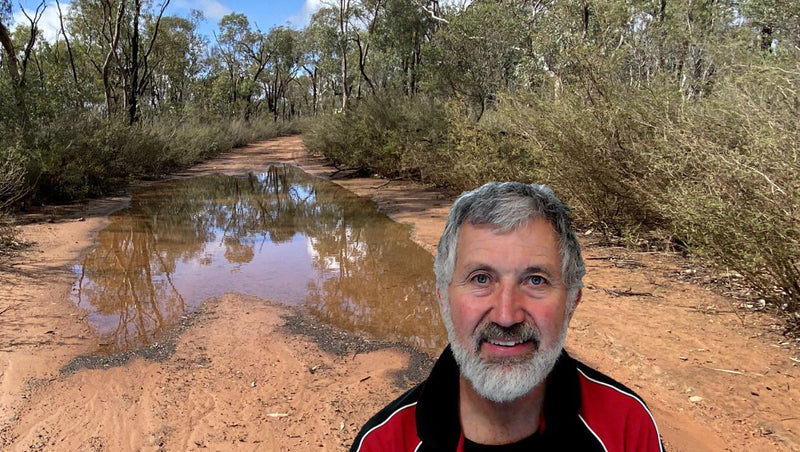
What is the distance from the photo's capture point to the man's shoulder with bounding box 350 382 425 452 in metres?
1.31

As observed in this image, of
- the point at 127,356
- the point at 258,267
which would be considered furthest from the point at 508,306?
the point at 258,267

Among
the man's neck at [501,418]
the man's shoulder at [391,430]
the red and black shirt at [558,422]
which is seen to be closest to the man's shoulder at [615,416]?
the red and black shirt at [558,422]

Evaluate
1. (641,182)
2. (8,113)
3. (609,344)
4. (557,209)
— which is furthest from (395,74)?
(557,209)

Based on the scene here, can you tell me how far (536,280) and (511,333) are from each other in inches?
6.1

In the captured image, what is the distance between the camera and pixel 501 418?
1363 mm

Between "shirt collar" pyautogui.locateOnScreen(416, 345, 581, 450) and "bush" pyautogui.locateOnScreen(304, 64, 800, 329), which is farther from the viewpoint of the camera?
"bush" pyautogui.locateOnScreen(304, 64, 800, 329)

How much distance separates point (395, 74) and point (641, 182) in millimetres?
21595

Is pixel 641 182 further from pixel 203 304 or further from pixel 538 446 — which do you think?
pixel 538 446

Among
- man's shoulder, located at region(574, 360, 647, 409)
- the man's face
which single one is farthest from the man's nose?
man's shoulder, located at region(574, 360, 647, 409)

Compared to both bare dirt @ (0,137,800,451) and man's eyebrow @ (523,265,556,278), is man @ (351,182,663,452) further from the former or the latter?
bare dirt @ (0,137,800,451)

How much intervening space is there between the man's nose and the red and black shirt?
221 millimetres

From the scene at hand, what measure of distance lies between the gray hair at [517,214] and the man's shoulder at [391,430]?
36 centimetres

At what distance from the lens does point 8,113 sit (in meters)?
10.5

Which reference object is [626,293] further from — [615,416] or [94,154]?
[94,154]
